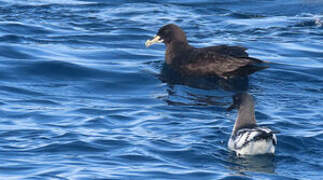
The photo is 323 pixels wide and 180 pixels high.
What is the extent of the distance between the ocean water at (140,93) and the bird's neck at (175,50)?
0.31 m

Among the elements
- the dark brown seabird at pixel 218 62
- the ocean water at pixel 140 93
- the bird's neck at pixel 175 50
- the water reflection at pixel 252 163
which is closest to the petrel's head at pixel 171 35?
the bird's neck at pixel 175 50

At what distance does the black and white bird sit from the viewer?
31.5 ft

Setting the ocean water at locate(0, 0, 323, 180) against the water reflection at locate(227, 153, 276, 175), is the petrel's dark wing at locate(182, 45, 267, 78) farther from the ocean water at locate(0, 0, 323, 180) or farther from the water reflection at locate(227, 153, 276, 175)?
the water reflection at locate(227, 153, 276, 175)

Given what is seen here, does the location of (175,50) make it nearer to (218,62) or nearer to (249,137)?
(218,62)

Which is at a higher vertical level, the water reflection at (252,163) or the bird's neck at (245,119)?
the bird's neck at (245,119)

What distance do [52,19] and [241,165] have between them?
388 inches

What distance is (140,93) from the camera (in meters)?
13.2

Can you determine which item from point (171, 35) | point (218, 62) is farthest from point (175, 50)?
point (218, 62)

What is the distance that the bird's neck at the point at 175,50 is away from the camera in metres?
14.5

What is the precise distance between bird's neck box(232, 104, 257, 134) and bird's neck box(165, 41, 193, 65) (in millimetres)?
3916

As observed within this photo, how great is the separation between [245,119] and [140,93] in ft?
10.0

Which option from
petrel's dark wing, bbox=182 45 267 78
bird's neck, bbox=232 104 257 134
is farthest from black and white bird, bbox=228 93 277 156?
petrel's dark wing, bbox=182 45 267 78

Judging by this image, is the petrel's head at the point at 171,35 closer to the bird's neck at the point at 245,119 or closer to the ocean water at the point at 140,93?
the ocean water at the point at 140,93

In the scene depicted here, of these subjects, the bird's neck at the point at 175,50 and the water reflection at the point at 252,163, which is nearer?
the water reflection at the point at 252,163
